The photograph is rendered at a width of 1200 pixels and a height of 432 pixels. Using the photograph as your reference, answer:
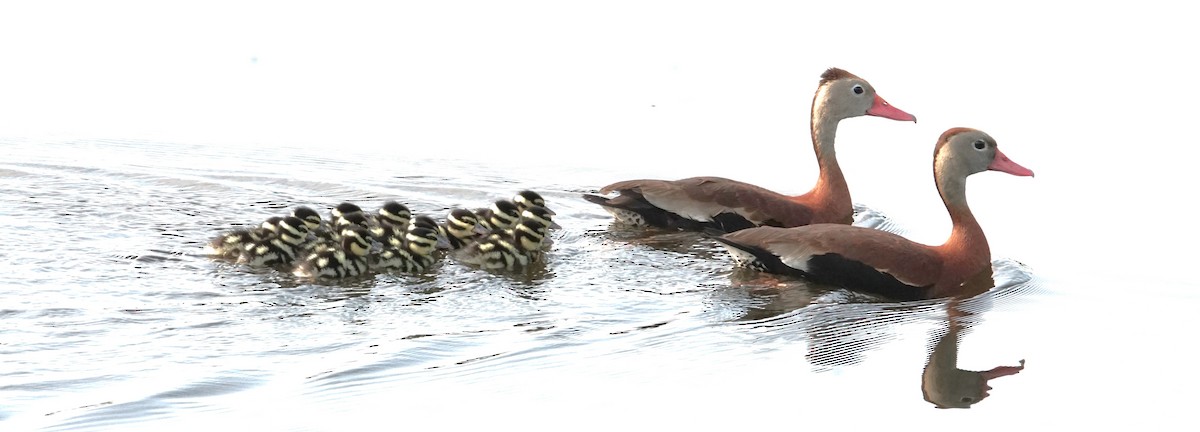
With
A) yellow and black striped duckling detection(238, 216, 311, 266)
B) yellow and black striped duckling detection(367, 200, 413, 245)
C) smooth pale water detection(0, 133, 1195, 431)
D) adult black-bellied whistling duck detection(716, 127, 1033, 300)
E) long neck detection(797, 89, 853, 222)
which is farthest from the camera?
long neck detection(797, 89, 853, 222)

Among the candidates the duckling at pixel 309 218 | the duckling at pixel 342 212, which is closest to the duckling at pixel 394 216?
the duckling at pixel 342 212

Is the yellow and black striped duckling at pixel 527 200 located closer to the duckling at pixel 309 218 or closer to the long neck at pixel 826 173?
the duckling at pixel 309 218

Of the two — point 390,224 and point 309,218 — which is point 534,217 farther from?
point 309,218

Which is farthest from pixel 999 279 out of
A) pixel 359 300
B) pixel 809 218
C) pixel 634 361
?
pixel 359 300

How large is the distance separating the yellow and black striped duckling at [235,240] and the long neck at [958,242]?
281cm

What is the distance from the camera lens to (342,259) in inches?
265

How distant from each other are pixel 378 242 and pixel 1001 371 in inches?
114

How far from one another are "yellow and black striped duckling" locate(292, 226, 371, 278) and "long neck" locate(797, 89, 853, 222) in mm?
2329

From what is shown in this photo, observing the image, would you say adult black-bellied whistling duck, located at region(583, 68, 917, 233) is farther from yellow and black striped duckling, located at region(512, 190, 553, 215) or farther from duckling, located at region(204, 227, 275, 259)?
duckling, located at region(204, 227, 275, 259)

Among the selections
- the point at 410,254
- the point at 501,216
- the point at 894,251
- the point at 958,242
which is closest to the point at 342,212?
the point at 410,254

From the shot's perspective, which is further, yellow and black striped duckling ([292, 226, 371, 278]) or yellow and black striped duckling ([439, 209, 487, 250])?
yellow and black striped duckling ([439, 209, 487, 250])

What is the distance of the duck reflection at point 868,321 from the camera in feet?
17.0

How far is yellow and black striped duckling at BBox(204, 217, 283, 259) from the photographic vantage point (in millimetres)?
6922

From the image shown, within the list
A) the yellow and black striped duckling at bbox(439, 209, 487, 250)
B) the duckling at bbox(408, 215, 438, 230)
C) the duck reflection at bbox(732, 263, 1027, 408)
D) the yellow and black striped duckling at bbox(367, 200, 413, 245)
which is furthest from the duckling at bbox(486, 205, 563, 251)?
the duck reflection at bbox(732, 263, 1027, 408)
